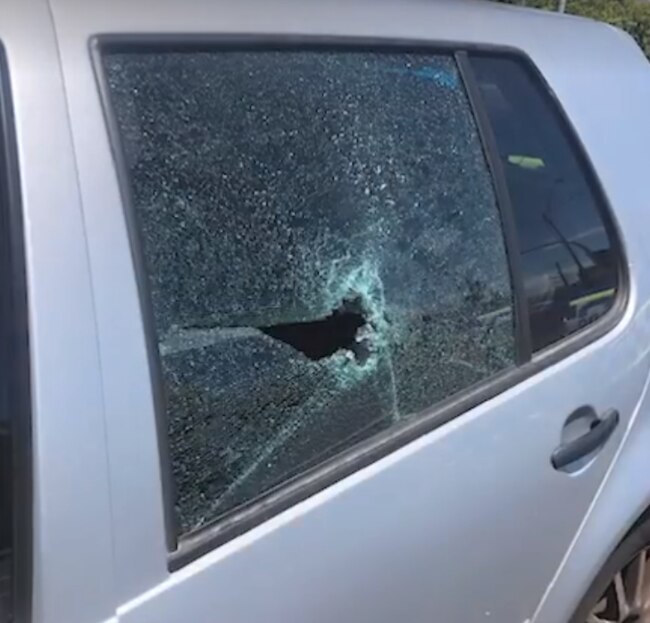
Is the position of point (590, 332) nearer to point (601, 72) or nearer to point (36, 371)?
point (601, 72)

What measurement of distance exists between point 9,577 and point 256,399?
1.39 ft

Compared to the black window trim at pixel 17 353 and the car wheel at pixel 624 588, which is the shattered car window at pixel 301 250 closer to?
the black window trim at pixel 17 353

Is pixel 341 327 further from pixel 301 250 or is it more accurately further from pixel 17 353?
pixel 17 353

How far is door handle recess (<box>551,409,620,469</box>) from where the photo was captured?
79.9 inches

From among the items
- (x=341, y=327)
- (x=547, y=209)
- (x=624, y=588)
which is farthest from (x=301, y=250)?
(x=624, y=588)

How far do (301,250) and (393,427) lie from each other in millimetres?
326

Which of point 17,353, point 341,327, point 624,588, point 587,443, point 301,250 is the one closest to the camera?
point 17,353

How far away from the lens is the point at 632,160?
2332 mm

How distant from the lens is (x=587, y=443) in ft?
6.88

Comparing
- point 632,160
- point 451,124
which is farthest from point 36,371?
point 632,160

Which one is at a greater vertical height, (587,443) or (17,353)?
(17,353)

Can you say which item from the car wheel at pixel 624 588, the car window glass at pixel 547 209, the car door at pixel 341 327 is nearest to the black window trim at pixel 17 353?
the car door at pixel 341 327

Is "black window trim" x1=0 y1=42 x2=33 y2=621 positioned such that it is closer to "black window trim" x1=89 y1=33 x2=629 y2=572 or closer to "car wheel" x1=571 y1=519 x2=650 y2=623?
"black window trim" x1=89 y1=33 x2=629 y2=572

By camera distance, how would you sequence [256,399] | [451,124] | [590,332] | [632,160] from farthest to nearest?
[632,160] → [590,332] → [451,124] → [256,399]
